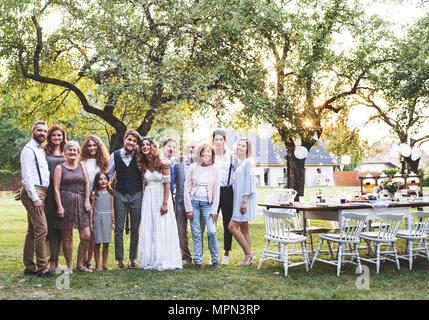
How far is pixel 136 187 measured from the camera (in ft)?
18.8

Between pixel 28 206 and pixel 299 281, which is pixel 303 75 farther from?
pixel 28 206

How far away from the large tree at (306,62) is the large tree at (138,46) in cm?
90

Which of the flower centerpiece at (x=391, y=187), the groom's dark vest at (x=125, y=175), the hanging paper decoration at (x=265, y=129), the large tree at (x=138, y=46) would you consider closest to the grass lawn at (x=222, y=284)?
the groom's dark vest at (x=125, y=175)

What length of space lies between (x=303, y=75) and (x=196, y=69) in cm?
330

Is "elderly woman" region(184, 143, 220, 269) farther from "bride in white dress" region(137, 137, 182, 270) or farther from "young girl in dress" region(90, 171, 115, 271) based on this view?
"young girl in dress" region(90, 171, 115, 271)

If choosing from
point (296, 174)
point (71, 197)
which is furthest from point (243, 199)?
point (296, 174)

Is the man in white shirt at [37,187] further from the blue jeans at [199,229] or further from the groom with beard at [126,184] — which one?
the blue jeans at [199,229]

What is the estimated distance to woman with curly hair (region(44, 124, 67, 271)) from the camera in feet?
17.7

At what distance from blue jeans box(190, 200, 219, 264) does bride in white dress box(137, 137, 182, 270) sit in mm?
292

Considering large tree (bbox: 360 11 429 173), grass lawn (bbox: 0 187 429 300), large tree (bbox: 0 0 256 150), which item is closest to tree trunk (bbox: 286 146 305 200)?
large tree (bbox: 360 11 429 173)

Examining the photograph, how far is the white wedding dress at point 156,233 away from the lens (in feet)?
18.7

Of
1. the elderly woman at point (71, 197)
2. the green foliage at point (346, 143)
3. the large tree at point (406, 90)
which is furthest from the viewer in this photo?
the green foliage at point (346, 143)

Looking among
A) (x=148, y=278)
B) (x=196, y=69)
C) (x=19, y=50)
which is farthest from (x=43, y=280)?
(x=19, y=50)

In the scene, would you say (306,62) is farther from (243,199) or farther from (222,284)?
(222,284)
